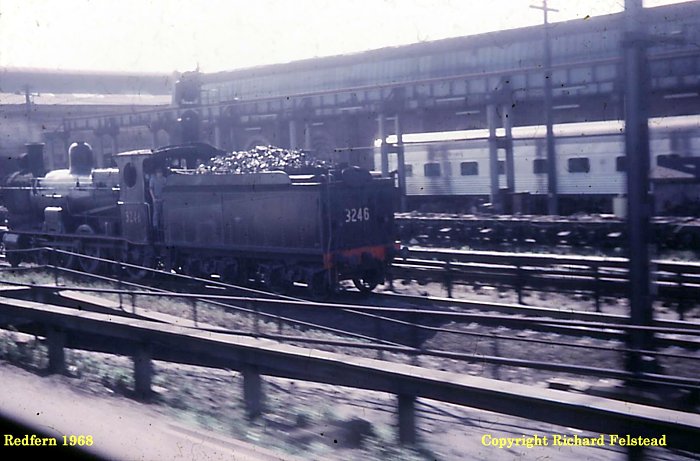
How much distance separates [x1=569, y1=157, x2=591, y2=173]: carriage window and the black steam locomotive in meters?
12.1

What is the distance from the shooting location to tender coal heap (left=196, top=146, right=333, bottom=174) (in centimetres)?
1398

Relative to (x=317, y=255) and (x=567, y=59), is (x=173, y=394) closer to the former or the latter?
(x=317, y=255)

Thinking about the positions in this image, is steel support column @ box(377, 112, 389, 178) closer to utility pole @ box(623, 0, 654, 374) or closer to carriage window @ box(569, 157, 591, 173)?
carriage window @ box(569, 157, 591, 173)

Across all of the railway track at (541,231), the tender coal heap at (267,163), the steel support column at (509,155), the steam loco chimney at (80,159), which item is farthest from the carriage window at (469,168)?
the tender coal heap at (267,163)

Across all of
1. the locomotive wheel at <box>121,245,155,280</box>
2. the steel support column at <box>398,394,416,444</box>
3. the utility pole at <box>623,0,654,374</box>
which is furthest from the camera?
the locomotive wheel at <box>121,245,155,280</box>

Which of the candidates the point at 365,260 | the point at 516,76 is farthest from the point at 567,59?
the point at 365,260

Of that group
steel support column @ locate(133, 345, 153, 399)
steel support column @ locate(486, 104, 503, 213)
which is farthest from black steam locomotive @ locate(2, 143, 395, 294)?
steel support column @ locate(486, 104, 503, 213)

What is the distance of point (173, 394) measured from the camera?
5.90 meters

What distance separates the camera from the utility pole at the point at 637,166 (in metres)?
7.69

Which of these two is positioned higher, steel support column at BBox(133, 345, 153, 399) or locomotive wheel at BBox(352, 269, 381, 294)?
steel support column at BBox(133, 345, 153, 399)

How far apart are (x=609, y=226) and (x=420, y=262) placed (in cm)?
701

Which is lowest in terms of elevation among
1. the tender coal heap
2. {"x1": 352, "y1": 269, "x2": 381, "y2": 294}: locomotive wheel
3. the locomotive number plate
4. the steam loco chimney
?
{"x1": 352, "y1": 269, "x2": 381, "y2": 294}: locomotive wheel

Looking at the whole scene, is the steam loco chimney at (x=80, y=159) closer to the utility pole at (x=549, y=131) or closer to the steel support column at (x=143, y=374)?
the utility pole at (x=549, y=131)

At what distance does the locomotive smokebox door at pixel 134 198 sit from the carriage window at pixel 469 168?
541 inches
